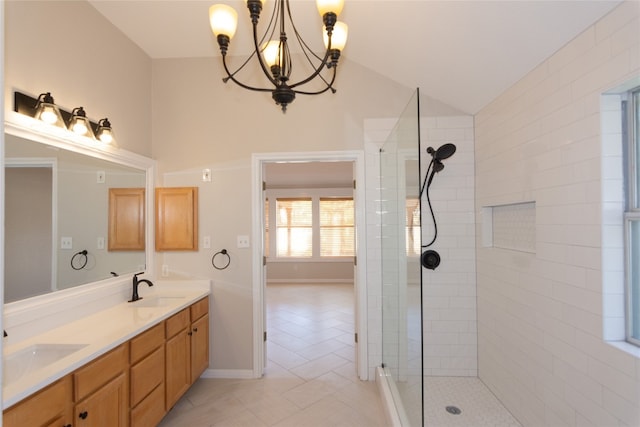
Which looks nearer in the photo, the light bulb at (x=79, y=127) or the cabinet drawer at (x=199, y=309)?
the light bulb at (x=79, y=127)

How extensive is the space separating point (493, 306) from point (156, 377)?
2.53m

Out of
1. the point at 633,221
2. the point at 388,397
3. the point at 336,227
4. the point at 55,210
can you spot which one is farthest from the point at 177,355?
the point at 336,227

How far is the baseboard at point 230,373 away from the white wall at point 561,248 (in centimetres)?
209

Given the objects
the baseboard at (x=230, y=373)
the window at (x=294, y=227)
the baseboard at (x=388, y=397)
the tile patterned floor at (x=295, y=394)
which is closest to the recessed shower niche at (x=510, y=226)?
the baseboard at (x=388, y=397)

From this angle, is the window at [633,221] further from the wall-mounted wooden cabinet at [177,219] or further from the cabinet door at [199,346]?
the wall-mounted wooden cabinet at [177,219]

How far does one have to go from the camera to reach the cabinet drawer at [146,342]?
6.14 feet

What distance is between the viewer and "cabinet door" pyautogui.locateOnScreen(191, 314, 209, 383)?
256cm

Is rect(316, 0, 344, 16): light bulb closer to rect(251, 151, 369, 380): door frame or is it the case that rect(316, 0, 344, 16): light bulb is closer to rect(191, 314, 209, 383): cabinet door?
rect(251, 151, 369, 380): door frame

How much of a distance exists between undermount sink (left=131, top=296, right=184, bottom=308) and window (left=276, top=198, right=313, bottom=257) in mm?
4427

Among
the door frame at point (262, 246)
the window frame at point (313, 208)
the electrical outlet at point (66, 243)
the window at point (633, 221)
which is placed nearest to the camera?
the window at point (633, 221)

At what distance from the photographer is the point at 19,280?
67.4 inches

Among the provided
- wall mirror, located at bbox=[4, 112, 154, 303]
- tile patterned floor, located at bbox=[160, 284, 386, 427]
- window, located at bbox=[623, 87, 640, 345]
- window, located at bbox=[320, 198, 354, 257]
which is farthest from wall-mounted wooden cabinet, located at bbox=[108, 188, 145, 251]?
window, located at bbox=[320, 198, 354, 257]

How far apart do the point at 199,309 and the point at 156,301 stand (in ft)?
1.20

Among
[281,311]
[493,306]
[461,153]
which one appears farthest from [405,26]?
[281,311]
